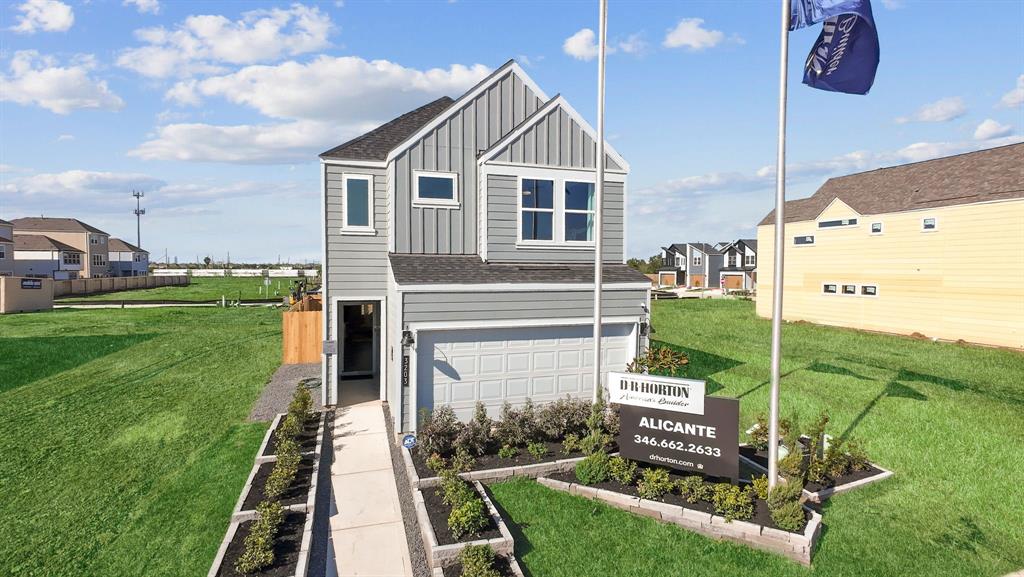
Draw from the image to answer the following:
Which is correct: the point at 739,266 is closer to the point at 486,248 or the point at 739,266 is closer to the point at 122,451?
the point at 486,248

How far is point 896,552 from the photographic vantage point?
279 inches

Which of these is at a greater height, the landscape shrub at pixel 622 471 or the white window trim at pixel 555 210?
the white window trim at pixel 555 210

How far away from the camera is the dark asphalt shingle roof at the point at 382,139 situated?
13258 millimetres

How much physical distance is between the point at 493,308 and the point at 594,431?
11.6ft

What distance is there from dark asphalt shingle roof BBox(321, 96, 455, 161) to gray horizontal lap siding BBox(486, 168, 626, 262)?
9.08ft

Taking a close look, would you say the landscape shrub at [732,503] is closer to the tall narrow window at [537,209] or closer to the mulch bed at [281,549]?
the mulch bed at [281,549]

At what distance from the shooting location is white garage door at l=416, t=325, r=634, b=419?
11.3m

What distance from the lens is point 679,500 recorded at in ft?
26.9

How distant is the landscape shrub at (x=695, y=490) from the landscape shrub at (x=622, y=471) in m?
0.85

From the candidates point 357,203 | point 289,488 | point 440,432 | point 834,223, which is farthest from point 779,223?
point 834,223

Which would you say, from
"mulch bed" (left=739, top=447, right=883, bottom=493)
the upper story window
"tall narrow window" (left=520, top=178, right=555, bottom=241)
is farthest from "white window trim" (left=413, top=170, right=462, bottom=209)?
the upper story window

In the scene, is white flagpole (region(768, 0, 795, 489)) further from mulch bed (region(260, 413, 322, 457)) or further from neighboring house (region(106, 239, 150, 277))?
neighboring house (region(106, 239, 150, 277))

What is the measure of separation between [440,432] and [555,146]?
780cm

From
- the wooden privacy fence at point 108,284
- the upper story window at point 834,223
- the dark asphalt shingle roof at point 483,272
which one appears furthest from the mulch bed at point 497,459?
the wooden privacy fence at point 108,284
